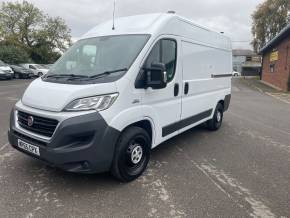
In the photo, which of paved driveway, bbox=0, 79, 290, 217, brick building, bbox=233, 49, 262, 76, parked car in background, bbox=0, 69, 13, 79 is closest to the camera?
paved driveway, bbox=0, 79, 290, 217


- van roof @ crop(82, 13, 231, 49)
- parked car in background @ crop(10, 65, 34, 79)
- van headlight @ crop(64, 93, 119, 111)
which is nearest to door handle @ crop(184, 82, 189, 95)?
van roof @ crop(82, 13, 231, 49)

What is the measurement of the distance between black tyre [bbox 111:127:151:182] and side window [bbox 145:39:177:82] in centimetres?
101

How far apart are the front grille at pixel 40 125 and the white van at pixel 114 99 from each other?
0.01 metres

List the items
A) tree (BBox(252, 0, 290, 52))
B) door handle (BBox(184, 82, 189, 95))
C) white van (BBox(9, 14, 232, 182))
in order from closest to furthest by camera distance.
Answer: white van (BBox(9, 14, 232, 182)), door handle (BBox(184, 82, 189, 95)), tree (BBox(252, 0, 290, 52))

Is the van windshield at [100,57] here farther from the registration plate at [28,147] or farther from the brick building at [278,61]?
the brick building at [278,61]

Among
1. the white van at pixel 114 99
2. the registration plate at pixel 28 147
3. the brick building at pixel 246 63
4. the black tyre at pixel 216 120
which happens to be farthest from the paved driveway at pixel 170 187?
the brick building at pixel 246 63

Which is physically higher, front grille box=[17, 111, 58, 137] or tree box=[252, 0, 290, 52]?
tree box=[252, 0, 290, 52]

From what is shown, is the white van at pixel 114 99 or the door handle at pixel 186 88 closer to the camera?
the white van at pixel 114 99

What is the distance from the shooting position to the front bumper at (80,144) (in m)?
3.15

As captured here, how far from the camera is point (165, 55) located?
14.0 feet

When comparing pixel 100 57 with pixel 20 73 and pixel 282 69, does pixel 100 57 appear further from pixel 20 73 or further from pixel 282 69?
pixel 20 73

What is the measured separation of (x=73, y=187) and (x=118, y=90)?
1.46 m

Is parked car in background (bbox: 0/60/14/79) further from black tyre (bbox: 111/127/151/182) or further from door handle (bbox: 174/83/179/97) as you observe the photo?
black tyre (bbox: 111/127/151/182)

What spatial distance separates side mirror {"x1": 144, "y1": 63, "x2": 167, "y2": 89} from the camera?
3.66 m
